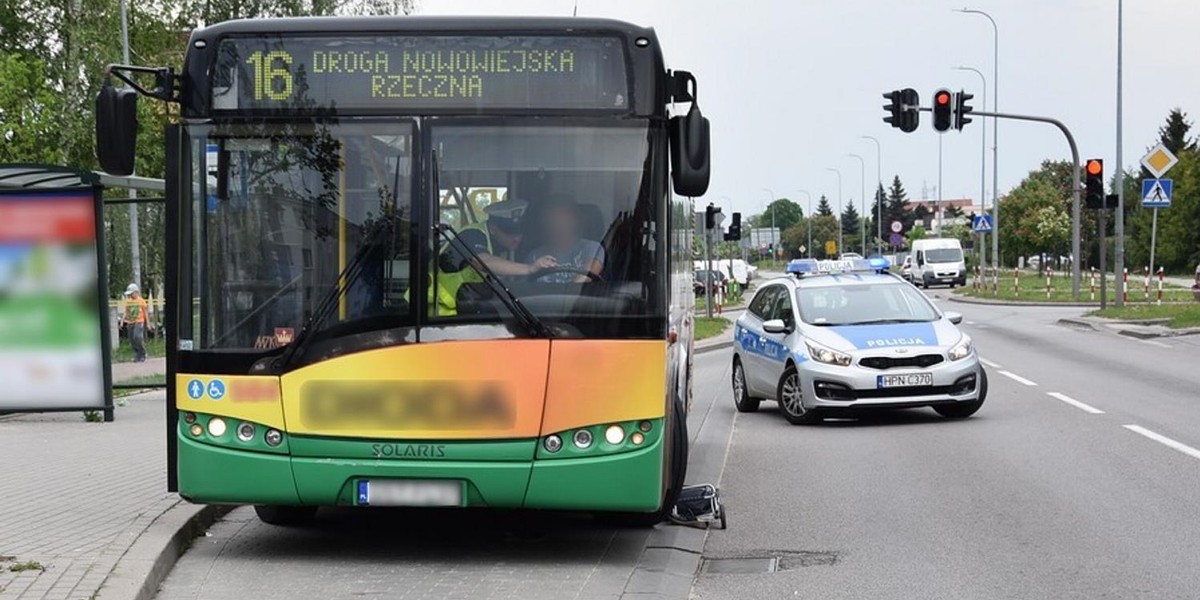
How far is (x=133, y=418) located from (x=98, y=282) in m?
2.65

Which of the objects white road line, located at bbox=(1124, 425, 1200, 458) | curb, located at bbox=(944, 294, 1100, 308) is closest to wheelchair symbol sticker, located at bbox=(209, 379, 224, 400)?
white road line, located at bbox=(1124, 425, 1200, 458)

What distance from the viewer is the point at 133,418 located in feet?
57.2

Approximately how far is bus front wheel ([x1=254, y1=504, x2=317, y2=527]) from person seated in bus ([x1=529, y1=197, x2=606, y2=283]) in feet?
8.15

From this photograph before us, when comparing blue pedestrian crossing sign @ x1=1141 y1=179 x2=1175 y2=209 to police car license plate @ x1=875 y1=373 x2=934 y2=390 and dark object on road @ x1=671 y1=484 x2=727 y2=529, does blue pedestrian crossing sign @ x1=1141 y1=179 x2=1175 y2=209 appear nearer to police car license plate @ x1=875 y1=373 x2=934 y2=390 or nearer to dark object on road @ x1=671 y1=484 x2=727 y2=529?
police car license plate @ x1=875 y1=373 x2=934 y2=390

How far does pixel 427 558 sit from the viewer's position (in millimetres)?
8547

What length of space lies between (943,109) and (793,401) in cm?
2045

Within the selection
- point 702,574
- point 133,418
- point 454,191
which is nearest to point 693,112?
point 454,191

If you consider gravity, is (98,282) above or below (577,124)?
below

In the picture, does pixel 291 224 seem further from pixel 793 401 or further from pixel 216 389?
pixel 793 401

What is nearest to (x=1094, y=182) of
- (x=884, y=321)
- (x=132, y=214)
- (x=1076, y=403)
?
(x=1076, y=403)

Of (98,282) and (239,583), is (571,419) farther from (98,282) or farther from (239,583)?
(98,282)

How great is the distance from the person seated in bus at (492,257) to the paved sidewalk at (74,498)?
6.74 feet

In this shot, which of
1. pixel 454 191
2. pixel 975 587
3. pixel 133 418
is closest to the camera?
pixel 975 587

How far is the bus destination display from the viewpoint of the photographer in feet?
27.0
